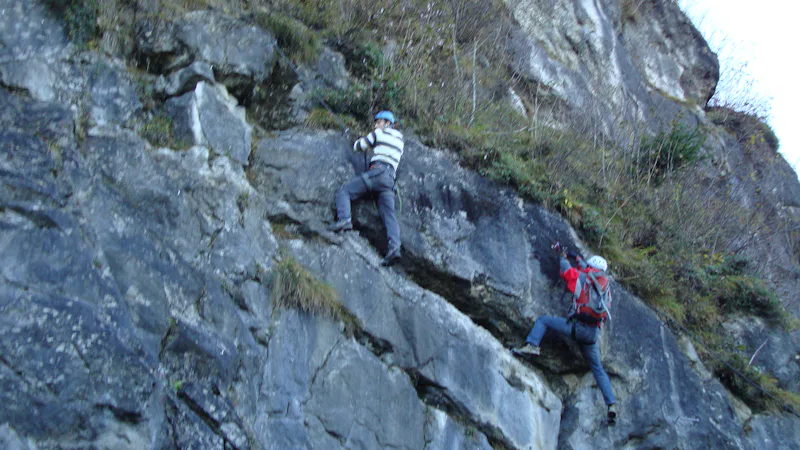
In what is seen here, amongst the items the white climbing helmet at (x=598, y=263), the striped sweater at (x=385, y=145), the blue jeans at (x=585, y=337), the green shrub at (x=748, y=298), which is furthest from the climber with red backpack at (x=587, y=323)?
the green shrub at (x=748, y=298)

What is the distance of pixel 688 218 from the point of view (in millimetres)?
12023

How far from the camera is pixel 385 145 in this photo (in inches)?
350

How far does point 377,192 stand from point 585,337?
10.2 ft

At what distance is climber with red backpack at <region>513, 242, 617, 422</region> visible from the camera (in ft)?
28.7

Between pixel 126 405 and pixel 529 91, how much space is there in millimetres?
10862

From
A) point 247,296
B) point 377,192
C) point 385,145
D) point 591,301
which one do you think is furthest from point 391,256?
point 591,301

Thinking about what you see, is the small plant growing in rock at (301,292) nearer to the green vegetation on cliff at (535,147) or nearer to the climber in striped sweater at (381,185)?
the green vegetation on cliff at (535,147)

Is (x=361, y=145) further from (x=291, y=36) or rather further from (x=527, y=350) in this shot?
(x=527, y=350)

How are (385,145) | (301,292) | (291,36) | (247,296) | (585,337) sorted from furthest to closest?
(291,36), (385,145), (585,337), (301,292), (247,296)

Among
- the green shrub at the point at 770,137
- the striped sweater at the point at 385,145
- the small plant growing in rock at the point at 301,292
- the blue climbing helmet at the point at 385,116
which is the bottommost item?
the green shrub at the point at 770,137

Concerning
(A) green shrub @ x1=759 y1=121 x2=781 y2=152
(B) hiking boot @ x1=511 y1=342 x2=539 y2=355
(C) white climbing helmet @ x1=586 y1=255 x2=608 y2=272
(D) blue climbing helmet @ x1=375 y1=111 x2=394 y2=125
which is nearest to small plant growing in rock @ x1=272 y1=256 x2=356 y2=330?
(B) hiking boot @ x1=511 y1=342 x2=539 y2=355

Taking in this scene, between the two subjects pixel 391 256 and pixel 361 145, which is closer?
pixel 391 256

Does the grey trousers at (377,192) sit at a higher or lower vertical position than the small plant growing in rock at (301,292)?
higher

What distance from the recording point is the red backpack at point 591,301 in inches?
343
